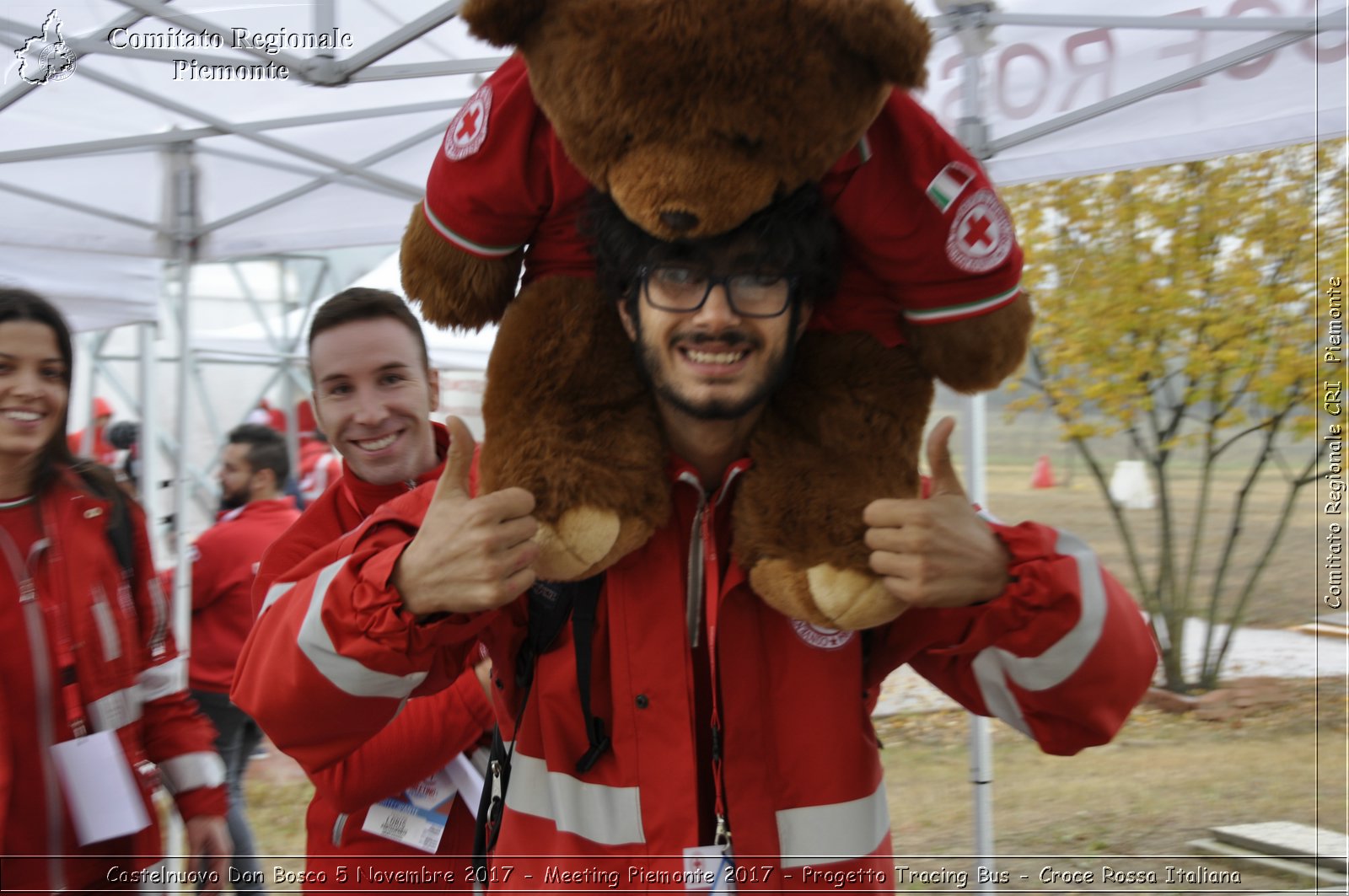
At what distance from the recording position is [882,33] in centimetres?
131

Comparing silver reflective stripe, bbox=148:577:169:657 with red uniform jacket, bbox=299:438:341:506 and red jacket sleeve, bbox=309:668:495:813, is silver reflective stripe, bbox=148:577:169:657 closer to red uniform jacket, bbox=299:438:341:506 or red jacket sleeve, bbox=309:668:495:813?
red jacket sleeve, bbox=309:668:495:813

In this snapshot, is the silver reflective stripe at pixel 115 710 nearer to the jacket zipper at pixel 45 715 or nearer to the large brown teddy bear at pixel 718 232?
the jacket zipper at pixel 45 715

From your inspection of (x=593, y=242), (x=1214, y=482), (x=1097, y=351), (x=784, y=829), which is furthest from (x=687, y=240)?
(x=1214, y=482)

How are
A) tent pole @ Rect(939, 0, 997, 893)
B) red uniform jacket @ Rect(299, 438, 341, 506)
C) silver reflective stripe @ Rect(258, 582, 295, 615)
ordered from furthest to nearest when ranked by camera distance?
red uniform jacket @ Rect(299, 438, 341, 506) < tent pole @ Rect(939, 0, 997, 893) < silver reflective stripe @ Rect(258, 582, 295, 615)

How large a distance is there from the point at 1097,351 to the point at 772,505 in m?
5.75

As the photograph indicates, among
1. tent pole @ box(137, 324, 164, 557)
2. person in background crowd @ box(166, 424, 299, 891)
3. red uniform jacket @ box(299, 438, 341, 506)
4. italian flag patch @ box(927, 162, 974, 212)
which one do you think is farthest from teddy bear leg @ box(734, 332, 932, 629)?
red uniform jacket @ box(299, 438, 341, 506)

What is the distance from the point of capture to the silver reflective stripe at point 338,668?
151cm

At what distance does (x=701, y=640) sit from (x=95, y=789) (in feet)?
4.37

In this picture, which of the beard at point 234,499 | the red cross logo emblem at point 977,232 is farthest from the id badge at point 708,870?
the beard at point 234,499

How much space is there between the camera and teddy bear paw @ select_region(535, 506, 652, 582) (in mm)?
1515

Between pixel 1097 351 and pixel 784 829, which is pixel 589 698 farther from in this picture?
pixel 1097 351

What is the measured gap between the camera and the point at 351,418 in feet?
8.03

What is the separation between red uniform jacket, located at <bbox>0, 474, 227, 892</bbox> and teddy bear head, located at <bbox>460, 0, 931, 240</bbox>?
1.53 metres

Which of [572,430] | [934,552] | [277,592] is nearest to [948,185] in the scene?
[934,552]
